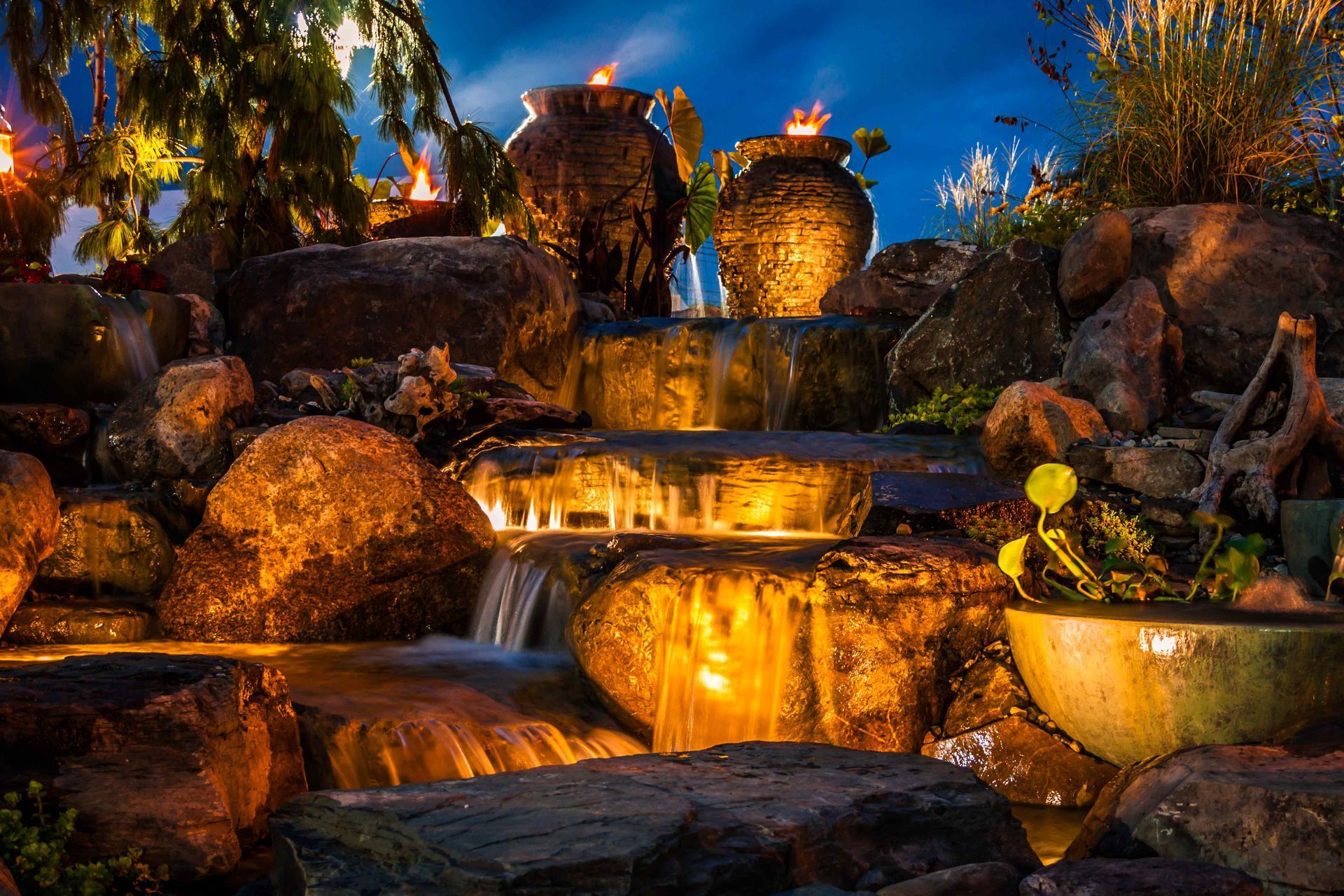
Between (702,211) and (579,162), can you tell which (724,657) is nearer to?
(579,162)

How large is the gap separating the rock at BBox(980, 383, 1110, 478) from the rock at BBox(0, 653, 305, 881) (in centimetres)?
466

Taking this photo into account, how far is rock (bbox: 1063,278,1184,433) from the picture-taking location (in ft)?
24.8

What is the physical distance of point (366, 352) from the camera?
10.0 metres

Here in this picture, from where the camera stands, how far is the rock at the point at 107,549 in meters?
6.26

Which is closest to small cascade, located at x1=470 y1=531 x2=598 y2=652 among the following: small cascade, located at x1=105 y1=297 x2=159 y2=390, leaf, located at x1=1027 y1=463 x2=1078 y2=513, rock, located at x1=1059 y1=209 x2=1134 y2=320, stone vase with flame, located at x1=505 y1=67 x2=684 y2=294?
leaf, located at x1=1027 y1=463 x2=1078 y2=513

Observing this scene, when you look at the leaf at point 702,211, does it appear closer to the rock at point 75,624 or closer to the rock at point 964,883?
the rock at point 75,624

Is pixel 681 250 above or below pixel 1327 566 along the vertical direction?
above

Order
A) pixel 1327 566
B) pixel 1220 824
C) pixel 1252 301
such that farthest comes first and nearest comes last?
pixel 1252 301 < pixel 1327 566 < pixel 1220 824

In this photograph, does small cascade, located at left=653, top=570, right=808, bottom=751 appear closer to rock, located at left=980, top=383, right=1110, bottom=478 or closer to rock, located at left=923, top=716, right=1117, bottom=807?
rock, located at left=923, top=716, right=1117, bottom=807

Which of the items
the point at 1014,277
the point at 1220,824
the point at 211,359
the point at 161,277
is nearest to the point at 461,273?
the point at 161,277

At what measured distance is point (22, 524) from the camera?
5.80 m

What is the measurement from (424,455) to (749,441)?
2.18 metres

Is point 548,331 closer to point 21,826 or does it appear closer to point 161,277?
point 161,277

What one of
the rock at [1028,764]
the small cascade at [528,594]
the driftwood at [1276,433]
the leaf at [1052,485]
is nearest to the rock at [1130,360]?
the driftwood at [1276,433]
